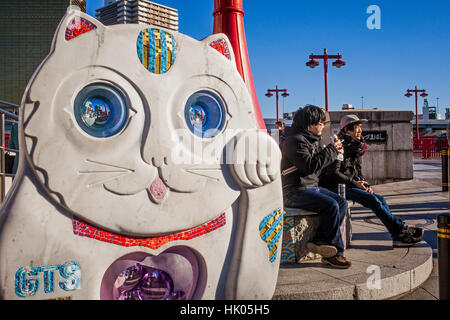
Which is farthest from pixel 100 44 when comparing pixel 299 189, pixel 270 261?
pixel 299 189

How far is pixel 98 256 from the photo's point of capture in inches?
77.4

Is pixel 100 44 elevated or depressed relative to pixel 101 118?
elevated

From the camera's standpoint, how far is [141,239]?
6.83 feet

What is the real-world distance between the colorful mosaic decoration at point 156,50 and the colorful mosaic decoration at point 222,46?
287mm

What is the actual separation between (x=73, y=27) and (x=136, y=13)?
862 millimetres

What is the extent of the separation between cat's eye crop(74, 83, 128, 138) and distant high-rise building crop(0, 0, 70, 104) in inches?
1151

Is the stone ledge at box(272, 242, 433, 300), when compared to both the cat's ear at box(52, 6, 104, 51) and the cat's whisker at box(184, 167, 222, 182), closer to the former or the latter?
the cat's whisker at box(184, 167, 222, 182)

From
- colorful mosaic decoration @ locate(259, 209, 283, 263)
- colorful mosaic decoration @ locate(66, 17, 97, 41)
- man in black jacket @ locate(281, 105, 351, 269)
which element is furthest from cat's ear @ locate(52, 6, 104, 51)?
man in black jacket @ locate(281, 105, 351, 269)

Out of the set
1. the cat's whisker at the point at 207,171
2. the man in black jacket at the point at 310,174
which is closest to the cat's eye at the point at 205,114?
the cat's whisker at the point at 207,171

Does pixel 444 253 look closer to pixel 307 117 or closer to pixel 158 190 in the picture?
pixel 307 117

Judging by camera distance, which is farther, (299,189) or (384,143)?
(384,143)

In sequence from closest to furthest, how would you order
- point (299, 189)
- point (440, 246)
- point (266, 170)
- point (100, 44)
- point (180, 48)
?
1. point (100, 44)
2. point (180, 48)
3. point (266, 170)
4. point (440, 246)
5. point (299, 189)

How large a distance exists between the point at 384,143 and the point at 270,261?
8807 millimetres

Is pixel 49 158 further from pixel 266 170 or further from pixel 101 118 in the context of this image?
pixel 266 170
